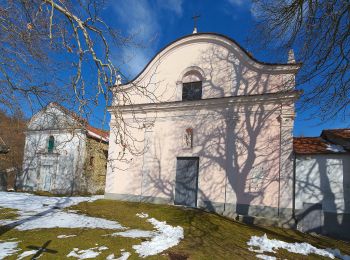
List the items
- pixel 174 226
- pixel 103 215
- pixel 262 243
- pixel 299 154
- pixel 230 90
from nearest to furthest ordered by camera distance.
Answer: pixel 262 243 < pixel 174 226 < pixel 103 215 < pixel 299 154 < pixel 230 90

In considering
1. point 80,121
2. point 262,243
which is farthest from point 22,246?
point 262,243

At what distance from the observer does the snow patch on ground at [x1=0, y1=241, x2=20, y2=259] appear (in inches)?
242

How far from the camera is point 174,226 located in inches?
384

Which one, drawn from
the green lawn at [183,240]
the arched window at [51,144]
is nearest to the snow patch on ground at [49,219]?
the green lawn at [183,240]

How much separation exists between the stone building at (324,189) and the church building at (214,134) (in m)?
0.44

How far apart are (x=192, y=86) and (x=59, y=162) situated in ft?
37.9

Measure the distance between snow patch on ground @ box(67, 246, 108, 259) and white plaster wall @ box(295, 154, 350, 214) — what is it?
8.42 meters

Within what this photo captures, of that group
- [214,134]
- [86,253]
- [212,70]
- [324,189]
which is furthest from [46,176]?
[324,189]

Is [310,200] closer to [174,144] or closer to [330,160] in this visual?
[330,160]

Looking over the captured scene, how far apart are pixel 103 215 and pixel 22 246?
4.65m

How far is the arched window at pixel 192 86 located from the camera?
15.1 meters

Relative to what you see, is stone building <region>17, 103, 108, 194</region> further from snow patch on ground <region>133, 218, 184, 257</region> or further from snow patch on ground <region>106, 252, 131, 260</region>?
snow patch on ground <region>106, 252, 131, 260</region>

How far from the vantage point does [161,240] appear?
7.73m

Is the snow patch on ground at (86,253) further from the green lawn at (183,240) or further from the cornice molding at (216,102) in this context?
the cornice molding at (216,102)
